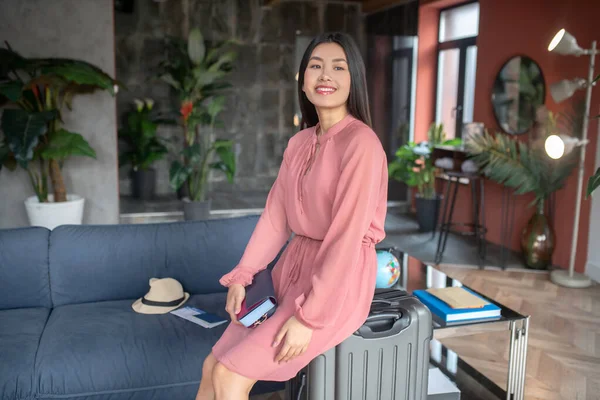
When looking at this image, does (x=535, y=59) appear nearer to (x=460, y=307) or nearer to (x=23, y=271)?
(x=460, y=307)

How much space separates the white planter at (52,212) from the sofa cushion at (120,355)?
2.24 m

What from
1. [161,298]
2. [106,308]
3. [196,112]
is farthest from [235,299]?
[196,112]

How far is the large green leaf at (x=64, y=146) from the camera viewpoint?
13.8ft

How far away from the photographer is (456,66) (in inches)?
247

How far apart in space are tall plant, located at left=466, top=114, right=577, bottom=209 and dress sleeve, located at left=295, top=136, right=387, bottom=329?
11.1ft

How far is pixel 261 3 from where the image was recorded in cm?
773

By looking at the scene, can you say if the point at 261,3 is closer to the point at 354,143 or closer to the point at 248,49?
the point at 248,49

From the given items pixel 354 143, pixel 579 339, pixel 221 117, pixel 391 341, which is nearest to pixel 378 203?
pixel 354 143

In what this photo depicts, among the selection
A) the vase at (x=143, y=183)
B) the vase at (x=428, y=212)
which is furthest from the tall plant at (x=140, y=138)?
the vase at (x=428, y=212)

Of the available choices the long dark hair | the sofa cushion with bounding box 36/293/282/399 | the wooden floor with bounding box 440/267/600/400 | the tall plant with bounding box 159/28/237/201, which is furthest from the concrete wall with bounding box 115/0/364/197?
the long dark hair

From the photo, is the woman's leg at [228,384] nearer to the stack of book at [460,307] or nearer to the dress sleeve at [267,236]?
the dress sleeve at [267,236]

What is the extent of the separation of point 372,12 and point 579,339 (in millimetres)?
5503

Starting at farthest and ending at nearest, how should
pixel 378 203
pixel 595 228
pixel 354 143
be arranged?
pixel 595 228 < pixel 378 203 < pixel 354 143

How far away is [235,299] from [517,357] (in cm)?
127
